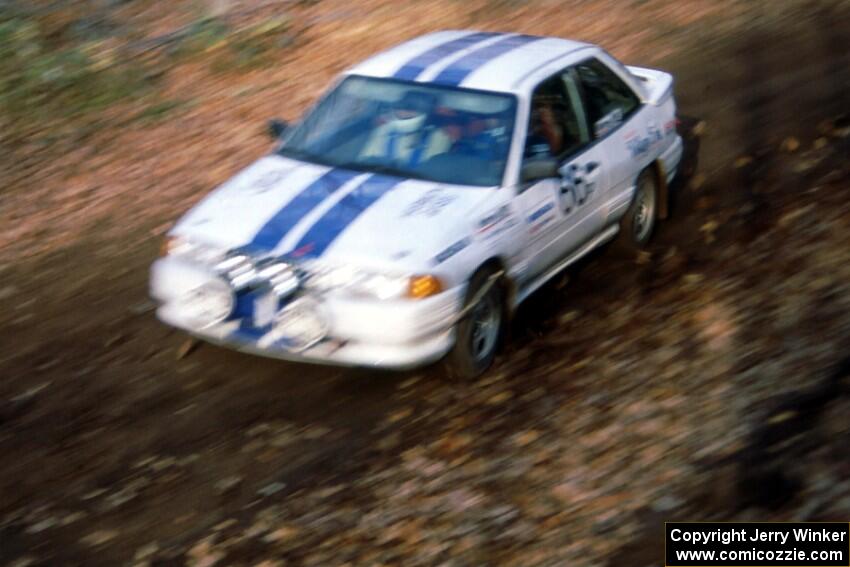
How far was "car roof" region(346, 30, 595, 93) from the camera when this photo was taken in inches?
303

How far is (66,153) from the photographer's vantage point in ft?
36.9

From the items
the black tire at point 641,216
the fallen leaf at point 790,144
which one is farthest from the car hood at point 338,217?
the fallen leaf at point 790,144

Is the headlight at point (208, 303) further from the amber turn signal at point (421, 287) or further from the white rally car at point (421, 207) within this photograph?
the amber turn signal at point (421, 287)

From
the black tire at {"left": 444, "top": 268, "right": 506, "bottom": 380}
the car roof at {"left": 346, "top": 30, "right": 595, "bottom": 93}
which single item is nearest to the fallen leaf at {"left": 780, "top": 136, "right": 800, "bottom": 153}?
the car roof at {"left": 346, "top": 30, "right": 595, "bottom": 93}

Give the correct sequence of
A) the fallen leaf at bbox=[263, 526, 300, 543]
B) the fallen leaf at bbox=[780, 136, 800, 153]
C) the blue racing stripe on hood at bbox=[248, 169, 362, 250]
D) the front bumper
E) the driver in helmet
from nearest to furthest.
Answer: the fallen leaf at bbox=[263, 526, 300, 543], the front bumper, the blue racing stripe on hood at bbox=[248, 169, 362, 250], the driver in helmet, the fallen leaf at bbox=[780, 136, 800, 153]

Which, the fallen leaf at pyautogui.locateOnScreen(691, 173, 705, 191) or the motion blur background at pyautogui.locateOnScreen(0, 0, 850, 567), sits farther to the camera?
the fallen leaf at pyautogui.locateOnScreen(691, 173, 705, 191)

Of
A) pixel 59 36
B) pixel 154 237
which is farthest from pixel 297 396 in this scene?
pixel 59 36

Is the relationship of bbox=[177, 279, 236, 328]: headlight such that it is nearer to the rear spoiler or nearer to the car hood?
the car hood

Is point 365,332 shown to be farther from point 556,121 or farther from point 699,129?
point 699,129

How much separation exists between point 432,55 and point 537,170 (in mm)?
1271

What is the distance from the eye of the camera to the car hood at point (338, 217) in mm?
6582

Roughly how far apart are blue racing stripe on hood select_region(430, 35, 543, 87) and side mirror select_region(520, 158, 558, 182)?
0.79 meters

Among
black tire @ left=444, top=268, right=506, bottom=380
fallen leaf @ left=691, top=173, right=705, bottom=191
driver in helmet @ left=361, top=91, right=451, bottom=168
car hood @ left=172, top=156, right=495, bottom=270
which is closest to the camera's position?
car hood @ left=172, top=156, right=495, bottom=270

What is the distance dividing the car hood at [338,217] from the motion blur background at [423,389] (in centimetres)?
89
